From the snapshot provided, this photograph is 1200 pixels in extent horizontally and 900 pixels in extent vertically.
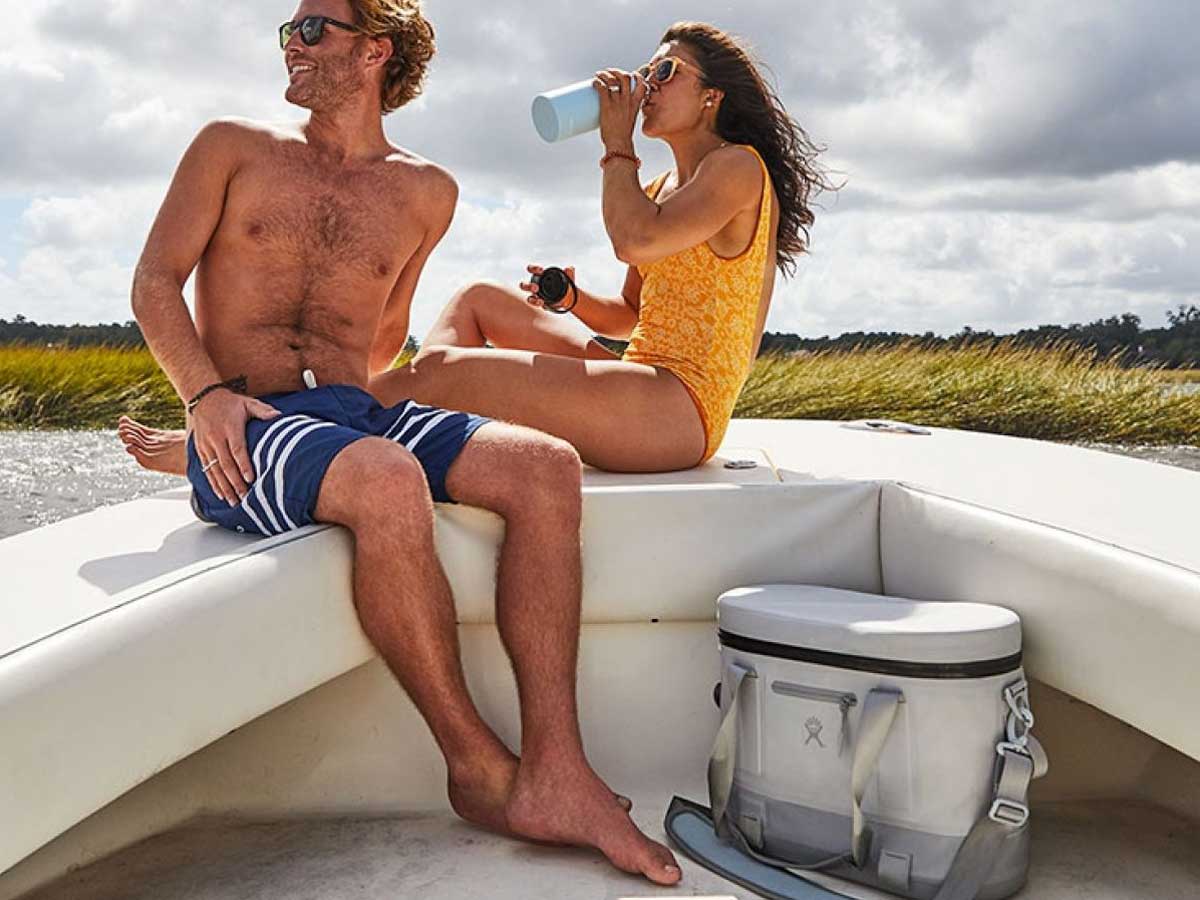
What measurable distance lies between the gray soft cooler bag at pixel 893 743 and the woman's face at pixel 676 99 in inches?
45.9

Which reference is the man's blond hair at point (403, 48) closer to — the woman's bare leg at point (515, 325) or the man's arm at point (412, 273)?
the man's arm at point (412, 273)

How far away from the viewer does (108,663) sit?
1510 mm

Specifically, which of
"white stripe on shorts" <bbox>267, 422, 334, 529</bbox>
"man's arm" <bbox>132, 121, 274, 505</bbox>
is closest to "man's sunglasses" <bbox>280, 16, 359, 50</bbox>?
"man's arm" <bbox>132, 121, 274, 505</bbox>

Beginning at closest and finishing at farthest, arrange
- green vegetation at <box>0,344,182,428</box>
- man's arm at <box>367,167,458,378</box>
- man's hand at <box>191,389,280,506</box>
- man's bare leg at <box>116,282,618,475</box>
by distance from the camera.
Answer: man's hand at <box>191,389,280,506</box>, man's arm at <box>367,167,458,378</box>, man's bare leg at <box>116,282,618,475</box>, green vegetation at <box>0,344,182,428</box>

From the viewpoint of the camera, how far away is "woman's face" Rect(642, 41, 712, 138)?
105 inches

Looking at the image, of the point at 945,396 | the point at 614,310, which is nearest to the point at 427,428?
the point at 614,310

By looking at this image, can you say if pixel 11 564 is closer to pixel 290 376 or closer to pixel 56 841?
pixel 56 841

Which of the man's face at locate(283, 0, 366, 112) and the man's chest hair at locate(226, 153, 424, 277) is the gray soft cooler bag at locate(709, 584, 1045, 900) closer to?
the man's chest hair at locate(226, 153, 424, 277)

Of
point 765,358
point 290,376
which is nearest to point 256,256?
point 290,376

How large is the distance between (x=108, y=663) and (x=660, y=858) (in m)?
0.80

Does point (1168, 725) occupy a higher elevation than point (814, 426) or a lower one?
lower

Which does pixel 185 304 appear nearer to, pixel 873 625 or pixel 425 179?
pixel 425 179

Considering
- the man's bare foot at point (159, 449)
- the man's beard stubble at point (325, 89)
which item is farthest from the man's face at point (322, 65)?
the man's bare foot at point (159, 449)

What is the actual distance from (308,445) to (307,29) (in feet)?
2.89
